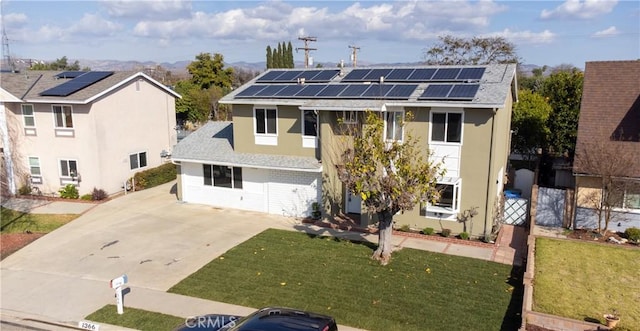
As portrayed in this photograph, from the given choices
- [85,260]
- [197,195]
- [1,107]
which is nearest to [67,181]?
[1,107]

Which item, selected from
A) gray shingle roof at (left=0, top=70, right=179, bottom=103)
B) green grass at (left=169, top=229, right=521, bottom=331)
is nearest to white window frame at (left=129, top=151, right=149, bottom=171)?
gray shingle roof at (left=0, top=70, right=179, bottom=103)

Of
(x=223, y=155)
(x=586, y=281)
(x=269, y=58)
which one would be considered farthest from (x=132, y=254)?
(x=269, y=58)

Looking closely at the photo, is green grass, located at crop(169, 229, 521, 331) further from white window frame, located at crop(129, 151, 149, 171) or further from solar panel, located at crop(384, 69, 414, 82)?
white window frame, located at crop(129, 151, 149, 171)

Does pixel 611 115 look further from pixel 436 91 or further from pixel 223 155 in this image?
pixel 223 155

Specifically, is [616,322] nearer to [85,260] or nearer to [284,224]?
[284,224]

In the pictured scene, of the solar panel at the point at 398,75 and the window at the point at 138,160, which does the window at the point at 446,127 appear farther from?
the window at the point at 138,160
